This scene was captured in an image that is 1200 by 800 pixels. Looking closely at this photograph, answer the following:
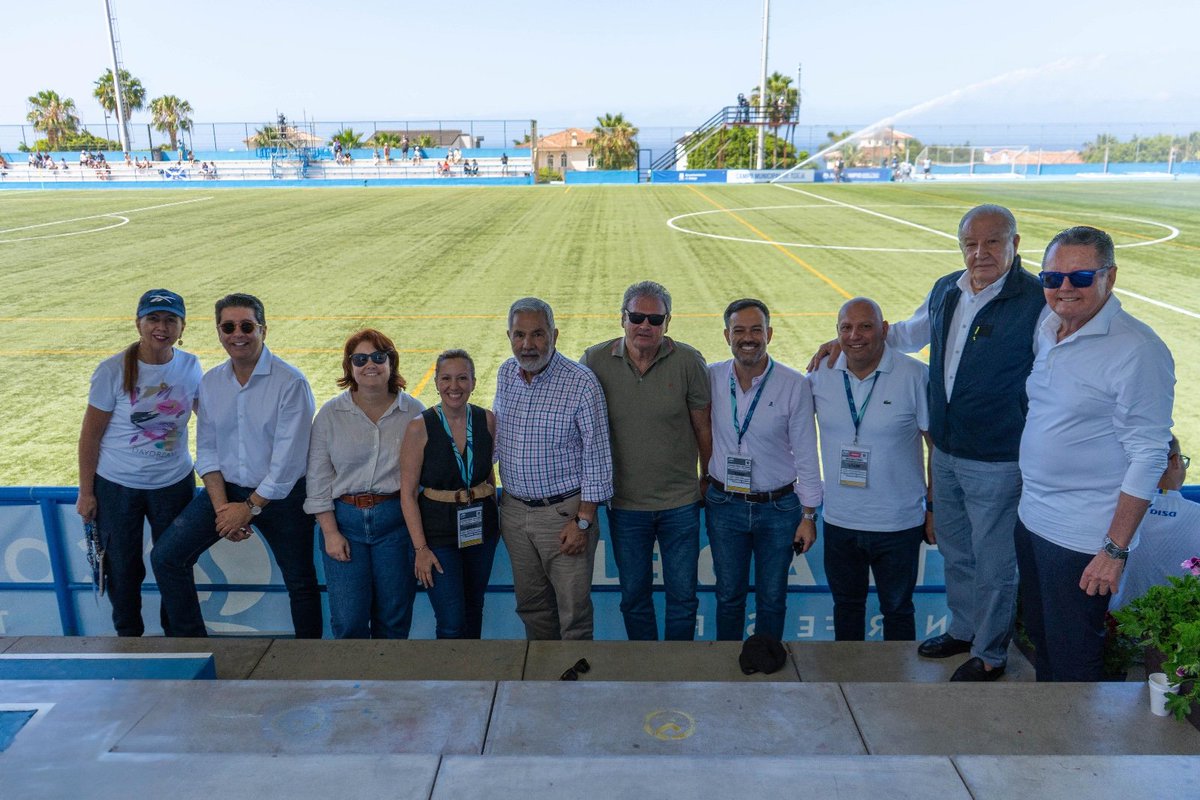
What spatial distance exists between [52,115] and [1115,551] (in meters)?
101

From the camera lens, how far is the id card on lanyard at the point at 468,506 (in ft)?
14.1

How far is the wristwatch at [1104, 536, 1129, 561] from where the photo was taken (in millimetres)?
3234

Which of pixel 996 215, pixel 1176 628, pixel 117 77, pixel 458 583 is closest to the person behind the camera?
pixel 1176 628

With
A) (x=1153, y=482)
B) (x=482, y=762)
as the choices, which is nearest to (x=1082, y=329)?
(x=1153, y=482)

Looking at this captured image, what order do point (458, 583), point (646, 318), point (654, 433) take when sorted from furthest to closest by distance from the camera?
1. point (458, 583)
2. point (654, 433)
3. point (646, 318)

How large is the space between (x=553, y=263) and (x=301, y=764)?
1701 centimetres

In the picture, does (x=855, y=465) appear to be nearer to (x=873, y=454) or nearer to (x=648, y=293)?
(x=873, y=454)

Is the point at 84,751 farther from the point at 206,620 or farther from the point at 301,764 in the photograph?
the point at 206,620

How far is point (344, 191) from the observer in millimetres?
43656

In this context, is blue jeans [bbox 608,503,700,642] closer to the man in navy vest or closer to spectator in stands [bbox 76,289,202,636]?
the man in navy vest

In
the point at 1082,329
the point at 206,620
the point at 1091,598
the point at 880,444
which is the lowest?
the point at 206,620

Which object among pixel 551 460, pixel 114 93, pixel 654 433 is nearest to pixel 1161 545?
pixel 654 433

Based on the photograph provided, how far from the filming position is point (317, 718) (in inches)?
129

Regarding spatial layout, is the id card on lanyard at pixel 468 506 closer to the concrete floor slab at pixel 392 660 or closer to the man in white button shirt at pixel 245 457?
the concrete floor slab at pixel 392 660
